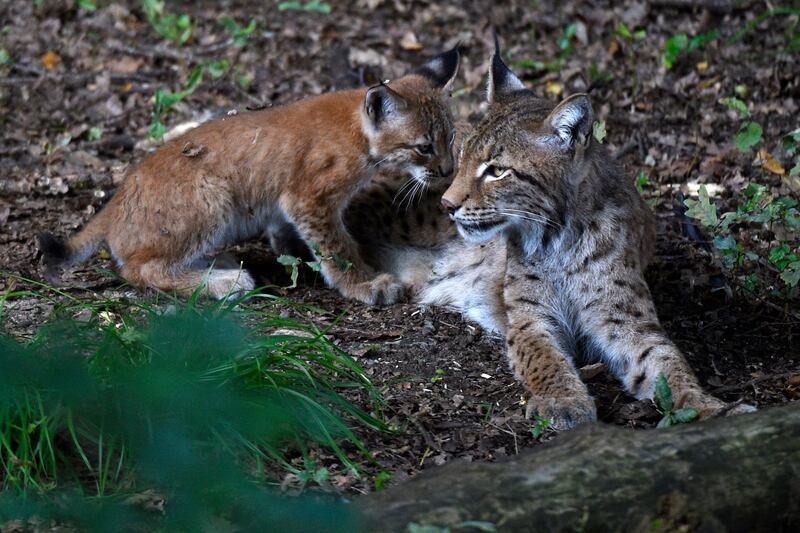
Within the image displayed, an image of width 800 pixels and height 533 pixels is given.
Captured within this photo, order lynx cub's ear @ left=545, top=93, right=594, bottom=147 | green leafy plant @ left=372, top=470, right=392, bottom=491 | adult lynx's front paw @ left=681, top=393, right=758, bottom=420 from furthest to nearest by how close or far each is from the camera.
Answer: lynx cub's ear @ left=545, top=93, right=594, bottom=147 < adult lynx's front paw @ left=681, top=393, right=758, bottom=420 < green leafy plant @ left=372, top=470, right=392, bottom=491

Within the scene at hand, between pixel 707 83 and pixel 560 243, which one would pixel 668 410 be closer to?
A: pixel 560 243

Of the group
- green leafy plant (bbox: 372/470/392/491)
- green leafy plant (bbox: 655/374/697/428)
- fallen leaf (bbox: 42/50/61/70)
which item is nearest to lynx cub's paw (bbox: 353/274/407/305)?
green leafy plant (bbox: 655/374/697/428)

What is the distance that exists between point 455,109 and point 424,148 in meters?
1.40

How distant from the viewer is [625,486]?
2.86 meters

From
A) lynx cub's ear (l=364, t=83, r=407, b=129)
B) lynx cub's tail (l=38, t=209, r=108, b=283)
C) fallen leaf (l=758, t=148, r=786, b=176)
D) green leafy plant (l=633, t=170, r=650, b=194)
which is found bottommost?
green leafy plant (l=633, t=170, r=650, b=194)

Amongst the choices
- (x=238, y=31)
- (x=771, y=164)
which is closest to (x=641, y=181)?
(x=771, y=164)

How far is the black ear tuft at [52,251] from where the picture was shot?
17.9 feet

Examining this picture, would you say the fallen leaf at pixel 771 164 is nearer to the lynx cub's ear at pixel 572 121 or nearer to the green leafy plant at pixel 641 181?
the green leafy plant at pixel 641 181

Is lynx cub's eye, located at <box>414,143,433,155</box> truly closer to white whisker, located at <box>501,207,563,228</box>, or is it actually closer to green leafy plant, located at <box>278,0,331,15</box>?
white whisker, located at <box>501,207,563,228</box>

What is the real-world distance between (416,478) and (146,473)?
93cm

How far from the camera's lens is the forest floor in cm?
486

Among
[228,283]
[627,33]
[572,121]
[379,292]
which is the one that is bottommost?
[379,292]

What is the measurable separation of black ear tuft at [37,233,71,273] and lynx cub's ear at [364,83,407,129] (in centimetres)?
189

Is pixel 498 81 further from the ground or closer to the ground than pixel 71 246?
further from the ground
